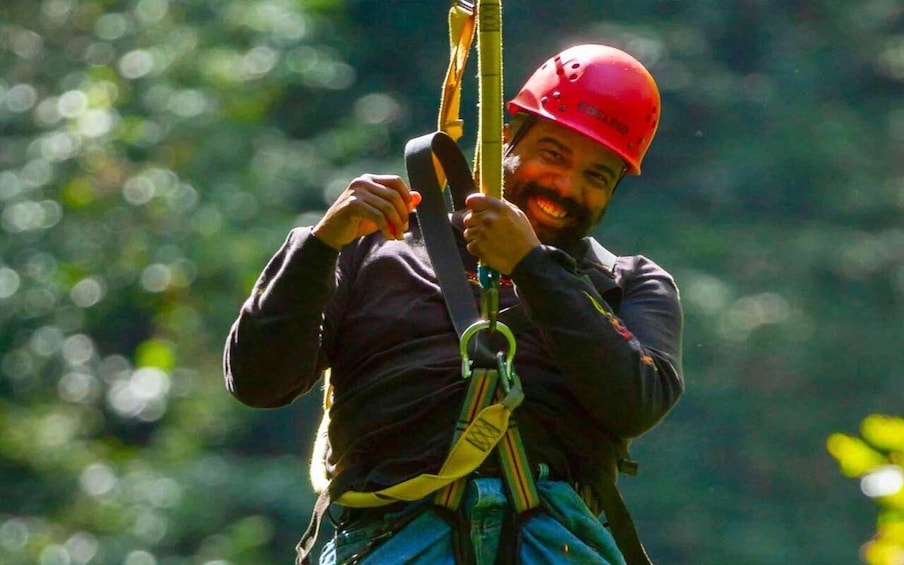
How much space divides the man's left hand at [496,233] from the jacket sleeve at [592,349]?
2 cm

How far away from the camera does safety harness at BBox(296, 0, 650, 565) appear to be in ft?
8.97

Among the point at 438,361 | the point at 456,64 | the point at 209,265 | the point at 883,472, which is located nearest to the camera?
the point at 438,361

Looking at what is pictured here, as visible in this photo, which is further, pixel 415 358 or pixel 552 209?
pixel 552 209

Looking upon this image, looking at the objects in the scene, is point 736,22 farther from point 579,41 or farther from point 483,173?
point 483,173

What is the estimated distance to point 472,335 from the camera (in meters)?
2.74

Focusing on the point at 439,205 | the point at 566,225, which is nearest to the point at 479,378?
the point at 439,205

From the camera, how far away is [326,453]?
2.97 metres

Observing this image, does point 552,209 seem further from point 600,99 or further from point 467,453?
point 467,453

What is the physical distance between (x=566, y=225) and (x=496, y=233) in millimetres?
313

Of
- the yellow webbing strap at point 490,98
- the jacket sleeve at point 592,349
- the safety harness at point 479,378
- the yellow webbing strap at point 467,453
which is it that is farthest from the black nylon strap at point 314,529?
the yellow webbing strap at point 490,98

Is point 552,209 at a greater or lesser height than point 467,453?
greater

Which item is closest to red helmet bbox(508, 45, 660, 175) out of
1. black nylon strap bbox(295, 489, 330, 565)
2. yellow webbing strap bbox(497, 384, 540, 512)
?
yellow webbing strap bbox(497, 384, 540, 512)

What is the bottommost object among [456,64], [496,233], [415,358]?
[415,358]

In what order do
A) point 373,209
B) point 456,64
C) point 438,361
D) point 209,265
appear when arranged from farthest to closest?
point 209,265, point 456,64, point 438,361, point 373,209
